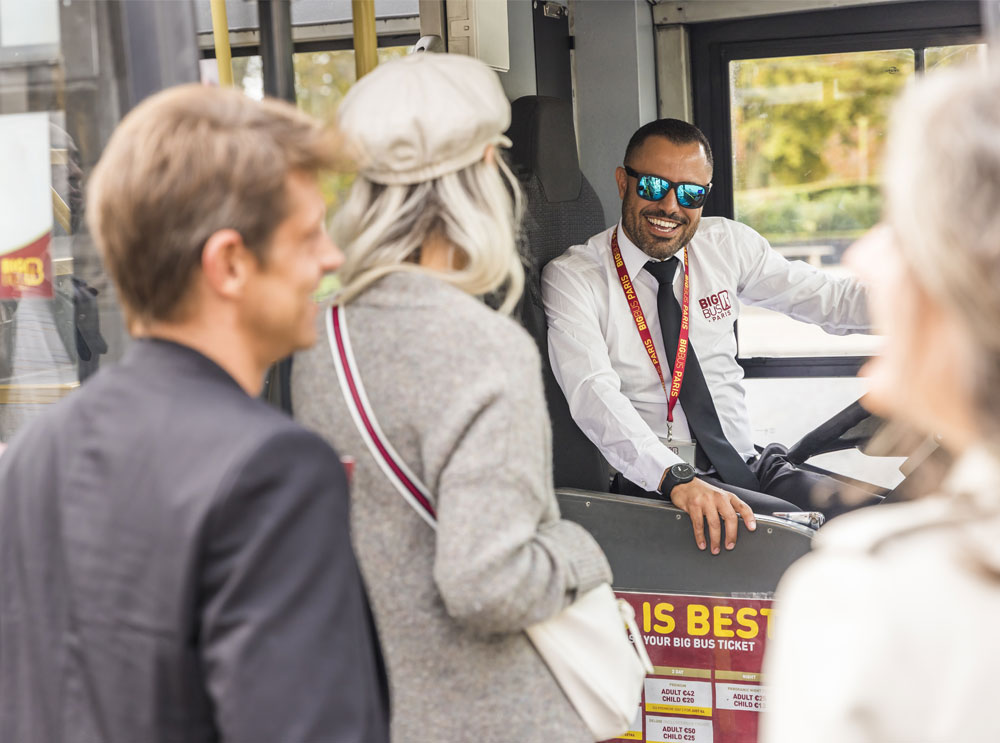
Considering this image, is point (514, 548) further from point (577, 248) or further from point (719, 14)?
point (719, 14)

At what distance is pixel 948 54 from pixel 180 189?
332 cm

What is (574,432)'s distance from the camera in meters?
3.06

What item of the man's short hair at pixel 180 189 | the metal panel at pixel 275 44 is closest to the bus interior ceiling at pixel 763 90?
the metal panel at pixel 275 44

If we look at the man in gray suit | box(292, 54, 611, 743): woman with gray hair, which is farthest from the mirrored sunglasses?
the man in gray suit

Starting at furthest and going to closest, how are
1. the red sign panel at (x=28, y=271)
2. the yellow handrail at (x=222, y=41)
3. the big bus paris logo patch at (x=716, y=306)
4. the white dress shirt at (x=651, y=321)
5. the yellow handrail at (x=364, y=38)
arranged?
the big bus paris logo patch at (x=716, y=306) → the white dress shirt at (x=651, y=321) → the yellow handrail at (x=364, y=38) → the yellow handrail at (x=222, y=41) → the red sign panel at (x=28, y=271)

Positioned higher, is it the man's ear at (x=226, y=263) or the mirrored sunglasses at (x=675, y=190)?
the mirrored sunglasses at (x=675, y=190)

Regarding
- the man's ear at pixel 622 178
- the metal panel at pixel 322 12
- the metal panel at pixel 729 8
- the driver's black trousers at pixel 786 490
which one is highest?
the metal panel at pixel 322 12

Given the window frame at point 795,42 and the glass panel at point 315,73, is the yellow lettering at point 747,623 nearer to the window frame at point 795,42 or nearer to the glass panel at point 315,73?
the window frame at point 795,42

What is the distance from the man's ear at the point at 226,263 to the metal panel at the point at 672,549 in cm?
180

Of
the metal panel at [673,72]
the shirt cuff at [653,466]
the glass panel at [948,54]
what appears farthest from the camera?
the metal panel at [673,72]

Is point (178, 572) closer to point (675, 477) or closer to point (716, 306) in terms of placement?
point (675, 477)

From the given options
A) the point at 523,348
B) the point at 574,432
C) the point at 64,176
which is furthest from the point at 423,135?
the point at 574,432

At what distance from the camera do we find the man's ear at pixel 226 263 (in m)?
1.00

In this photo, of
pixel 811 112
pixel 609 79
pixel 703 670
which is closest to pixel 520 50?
pixel 609 79
